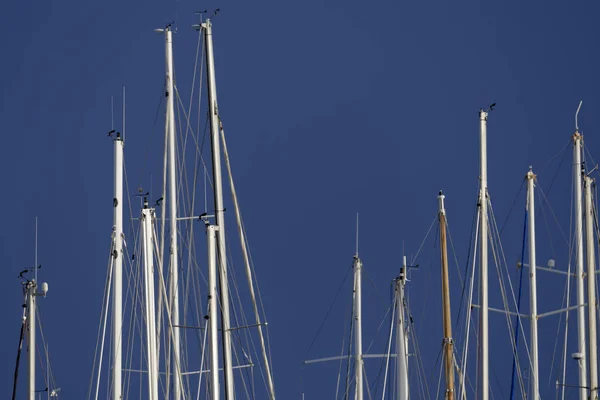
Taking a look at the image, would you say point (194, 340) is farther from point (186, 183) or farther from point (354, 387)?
point (186, 183)

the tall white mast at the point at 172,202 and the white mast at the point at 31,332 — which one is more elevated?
the tall white mast at the point at 172,202

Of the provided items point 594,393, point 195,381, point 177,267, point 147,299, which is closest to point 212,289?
point 147,299

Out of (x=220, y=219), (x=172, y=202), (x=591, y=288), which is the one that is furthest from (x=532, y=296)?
(x=220, y=219)

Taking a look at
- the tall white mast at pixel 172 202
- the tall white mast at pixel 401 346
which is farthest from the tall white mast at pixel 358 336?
the tall white mast at pixel 172 202

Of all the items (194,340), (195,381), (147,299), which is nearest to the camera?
(147,299)

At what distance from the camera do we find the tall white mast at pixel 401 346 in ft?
73.7

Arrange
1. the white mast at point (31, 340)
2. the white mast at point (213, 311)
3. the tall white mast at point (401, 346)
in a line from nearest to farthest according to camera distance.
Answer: the white mast at point (213, 311) → the white mast at point (31, 340) → the tall white mast at point (401, 346)

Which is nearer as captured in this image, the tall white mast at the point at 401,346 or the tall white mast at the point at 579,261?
the tall white mast at the point at 579,261

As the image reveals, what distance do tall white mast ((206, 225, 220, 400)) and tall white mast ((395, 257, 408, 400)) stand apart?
533cm

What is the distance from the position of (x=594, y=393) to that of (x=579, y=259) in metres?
2.45

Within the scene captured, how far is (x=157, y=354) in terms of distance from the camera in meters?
19.6

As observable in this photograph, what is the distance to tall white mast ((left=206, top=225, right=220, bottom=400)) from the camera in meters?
17.4

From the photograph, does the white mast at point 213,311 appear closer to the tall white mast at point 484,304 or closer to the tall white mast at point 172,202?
the tall white mast at point 172,202

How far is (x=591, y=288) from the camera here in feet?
69.2
